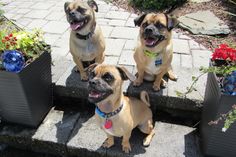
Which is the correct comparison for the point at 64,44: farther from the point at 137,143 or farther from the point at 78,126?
the point at 137,143

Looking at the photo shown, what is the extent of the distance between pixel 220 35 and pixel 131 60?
1723mm

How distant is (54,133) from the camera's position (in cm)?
305

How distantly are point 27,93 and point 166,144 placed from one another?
60.0 inches

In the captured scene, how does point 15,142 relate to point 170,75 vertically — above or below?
below

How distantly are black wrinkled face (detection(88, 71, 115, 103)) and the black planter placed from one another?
0.79 m

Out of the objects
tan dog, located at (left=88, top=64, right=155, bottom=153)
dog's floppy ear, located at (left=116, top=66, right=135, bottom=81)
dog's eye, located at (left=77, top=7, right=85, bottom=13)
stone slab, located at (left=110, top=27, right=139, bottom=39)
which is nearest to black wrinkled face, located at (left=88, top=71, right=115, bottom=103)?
tan dog, located at (left=88, top=64, right=155, bottom=153)

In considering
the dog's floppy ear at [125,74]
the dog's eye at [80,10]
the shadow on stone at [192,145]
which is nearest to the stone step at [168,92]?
the shadow on stone at [192,145]

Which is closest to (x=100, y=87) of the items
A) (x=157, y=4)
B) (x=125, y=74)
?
(x=125, y=74)

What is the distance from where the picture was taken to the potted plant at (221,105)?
2320 millimetres

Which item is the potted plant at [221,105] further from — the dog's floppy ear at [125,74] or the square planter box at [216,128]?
the dog's floppy ear at [125,74]

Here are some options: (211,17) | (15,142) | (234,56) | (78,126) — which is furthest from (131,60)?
(211,17)

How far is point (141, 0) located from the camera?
5617 mm

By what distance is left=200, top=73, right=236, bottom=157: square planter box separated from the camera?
235 centimetres

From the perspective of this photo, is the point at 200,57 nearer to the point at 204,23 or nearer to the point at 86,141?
the point at 204,23
